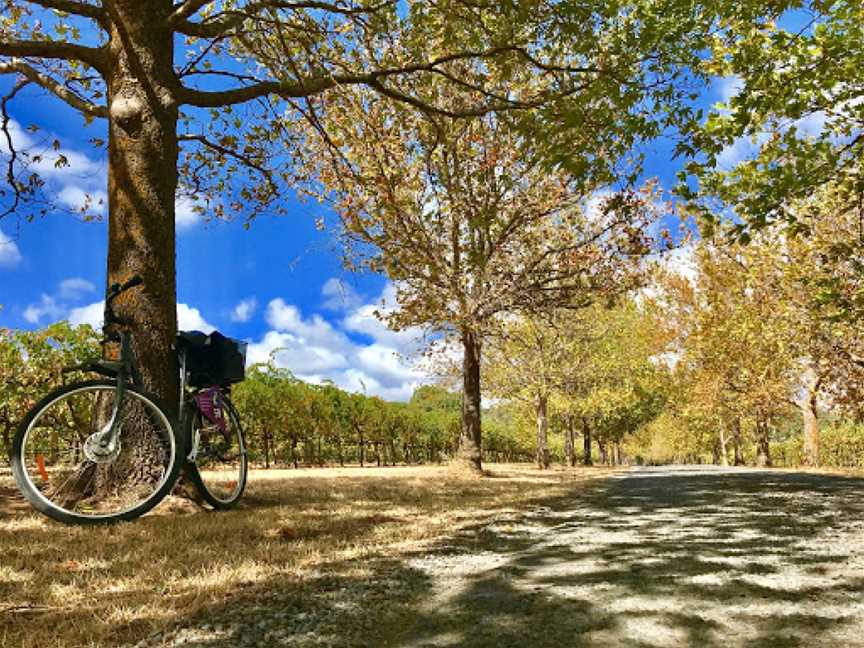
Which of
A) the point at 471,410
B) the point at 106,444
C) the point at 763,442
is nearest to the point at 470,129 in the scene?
the point at 471,410

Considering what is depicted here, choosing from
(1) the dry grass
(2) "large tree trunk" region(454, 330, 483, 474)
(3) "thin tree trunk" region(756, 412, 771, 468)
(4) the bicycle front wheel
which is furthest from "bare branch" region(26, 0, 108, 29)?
(3) "thin tree trunk" region(756, 412, 771, 468)

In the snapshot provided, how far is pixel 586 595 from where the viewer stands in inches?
125

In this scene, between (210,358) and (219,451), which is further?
(219,451)

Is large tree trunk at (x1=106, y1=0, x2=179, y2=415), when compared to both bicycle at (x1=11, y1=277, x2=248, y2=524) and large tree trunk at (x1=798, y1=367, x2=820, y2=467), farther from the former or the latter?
large tree trunk at (x1=798, y1=367, x2=820, y2=467)

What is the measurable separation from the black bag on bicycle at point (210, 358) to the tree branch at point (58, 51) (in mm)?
3234

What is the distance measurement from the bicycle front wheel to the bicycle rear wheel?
1.34 ft

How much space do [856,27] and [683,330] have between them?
80.8ft

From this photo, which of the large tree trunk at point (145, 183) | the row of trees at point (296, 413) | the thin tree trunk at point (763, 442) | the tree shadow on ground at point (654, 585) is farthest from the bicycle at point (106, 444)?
the thin tree trunk at point (763, 442)

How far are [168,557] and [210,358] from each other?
2.57 metres

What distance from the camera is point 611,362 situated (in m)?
28.5

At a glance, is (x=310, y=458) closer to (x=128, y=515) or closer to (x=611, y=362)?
(x=611, y=362)

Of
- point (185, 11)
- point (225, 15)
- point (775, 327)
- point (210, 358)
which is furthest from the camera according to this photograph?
point (775, 327)

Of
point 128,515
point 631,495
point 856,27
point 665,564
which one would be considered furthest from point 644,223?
point 128,515

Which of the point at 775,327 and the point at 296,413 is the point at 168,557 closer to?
the point at 775,327
